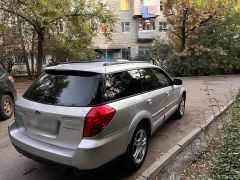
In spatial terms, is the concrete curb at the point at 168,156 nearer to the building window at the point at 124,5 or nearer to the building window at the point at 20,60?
the building window at the point at 20,60

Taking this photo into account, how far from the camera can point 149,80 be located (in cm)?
539

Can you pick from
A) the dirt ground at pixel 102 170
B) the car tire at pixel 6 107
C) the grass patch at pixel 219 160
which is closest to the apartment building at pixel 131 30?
the car tire at pixel 6 107

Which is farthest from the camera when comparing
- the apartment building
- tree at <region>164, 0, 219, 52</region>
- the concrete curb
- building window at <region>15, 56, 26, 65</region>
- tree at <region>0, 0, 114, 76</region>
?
the apartment building

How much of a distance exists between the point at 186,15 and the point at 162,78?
54.4 feet

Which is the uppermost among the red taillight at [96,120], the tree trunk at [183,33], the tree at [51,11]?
the tree at [51,11]

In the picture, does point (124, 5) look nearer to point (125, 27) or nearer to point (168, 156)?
point (125, 27)

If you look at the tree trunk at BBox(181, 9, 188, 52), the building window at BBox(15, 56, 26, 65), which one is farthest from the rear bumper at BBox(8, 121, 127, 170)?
the tree trunk at BBox(181, 9, 188, 52)

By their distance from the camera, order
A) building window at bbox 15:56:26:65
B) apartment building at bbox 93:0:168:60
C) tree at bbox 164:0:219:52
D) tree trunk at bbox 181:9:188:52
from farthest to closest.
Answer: apartment building at bbox 93:0:168:60 < tree trunk at bbox 181:9:188:52 < building window at bbox 15:56:26:65 < tree at bbox 164:0:219:52

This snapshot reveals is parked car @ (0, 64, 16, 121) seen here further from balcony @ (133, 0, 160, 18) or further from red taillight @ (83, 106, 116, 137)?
balcony @ (133, 0, 160, 18)

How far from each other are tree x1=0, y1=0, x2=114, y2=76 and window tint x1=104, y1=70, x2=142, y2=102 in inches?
408

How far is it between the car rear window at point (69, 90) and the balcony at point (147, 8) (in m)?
33.7

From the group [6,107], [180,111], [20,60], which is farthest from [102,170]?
[20,60]

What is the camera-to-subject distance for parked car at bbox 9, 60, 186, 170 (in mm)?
3656

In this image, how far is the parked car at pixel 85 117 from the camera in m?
3.66
